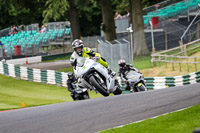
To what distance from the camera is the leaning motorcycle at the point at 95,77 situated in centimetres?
1291

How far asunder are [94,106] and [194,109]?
1.92m

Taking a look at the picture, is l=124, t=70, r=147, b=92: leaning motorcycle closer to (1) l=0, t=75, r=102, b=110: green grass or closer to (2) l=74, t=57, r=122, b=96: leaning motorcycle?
(2) l=74, t=57, r=122, b=96: leaning motorcycle

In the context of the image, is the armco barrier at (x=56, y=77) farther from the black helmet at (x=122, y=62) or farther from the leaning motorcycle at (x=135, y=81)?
the black helmet at (x=122, y=62)

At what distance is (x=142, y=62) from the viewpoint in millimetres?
29172

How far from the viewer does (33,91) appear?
24.8 meters

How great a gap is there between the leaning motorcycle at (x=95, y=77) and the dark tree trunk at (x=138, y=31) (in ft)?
52.6

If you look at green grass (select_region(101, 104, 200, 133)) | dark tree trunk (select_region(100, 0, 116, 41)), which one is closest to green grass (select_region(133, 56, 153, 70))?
dark tree trunk (select_region(100, 0, 116, 41))

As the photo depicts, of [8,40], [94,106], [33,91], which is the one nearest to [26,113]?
[94,106]

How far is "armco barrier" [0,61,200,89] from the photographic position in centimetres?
2061

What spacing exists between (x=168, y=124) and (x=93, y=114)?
1.47 meters

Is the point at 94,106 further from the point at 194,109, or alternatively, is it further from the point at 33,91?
the point at 33,91

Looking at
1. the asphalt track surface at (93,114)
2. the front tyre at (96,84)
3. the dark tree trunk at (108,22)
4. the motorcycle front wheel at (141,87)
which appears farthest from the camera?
the dark tree trunk at (108,22)

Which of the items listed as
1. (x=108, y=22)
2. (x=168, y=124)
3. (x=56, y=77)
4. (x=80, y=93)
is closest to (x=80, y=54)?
(x=80, y=93)

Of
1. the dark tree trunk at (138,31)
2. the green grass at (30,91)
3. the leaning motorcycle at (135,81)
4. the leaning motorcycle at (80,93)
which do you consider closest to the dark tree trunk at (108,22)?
the dark tree trunk at (138,31)
